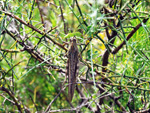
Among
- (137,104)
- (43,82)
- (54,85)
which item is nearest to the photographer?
(137,104)

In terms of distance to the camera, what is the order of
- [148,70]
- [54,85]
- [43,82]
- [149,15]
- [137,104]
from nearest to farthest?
[149,15] < [148,70] < [137,104] < [54,85] < [43,82]

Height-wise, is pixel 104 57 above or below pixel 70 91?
above

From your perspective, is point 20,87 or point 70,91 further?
point 20,87

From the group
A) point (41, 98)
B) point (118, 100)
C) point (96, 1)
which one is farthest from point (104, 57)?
point (41, 98)

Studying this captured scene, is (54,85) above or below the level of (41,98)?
above

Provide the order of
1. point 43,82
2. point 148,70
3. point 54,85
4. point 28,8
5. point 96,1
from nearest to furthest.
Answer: point 96,1, point 28,8, point 148,70, point 54,85, point 43,82

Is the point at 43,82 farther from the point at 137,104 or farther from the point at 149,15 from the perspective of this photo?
the point at 149,15

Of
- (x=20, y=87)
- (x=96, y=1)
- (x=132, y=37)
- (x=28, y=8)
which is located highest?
(x=28, y=8)

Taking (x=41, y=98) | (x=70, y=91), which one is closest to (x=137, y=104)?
(x=70, y=91)

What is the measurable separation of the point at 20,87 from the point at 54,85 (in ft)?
1.83

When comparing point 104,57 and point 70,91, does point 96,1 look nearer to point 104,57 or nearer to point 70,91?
point 70,91

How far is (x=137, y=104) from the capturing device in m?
1.36

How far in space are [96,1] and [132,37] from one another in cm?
71

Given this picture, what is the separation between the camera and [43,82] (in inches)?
80.4
